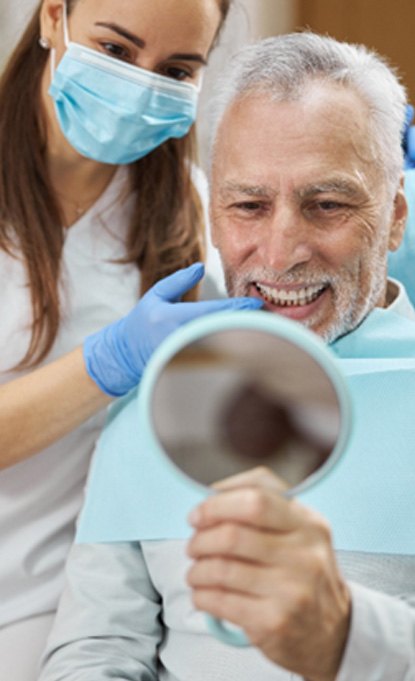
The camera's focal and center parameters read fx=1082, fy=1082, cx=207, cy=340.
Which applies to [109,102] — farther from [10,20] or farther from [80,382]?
[10,20]

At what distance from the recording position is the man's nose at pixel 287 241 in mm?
1438

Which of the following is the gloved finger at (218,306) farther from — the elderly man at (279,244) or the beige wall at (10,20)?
the beige wall at (10,20)

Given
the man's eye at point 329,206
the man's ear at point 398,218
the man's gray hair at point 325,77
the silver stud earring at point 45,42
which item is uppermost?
the man's gray hair at point 325,77

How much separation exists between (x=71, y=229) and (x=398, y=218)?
0.63 metres

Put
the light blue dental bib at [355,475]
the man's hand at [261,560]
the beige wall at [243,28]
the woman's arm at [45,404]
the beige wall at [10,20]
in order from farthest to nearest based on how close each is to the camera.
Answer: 1. the beige wall at [243,28]
2. the beige wall at [10,20]
3. the woman's arm at [45,404]
4. the light blue dental bib at [355,475]
5. the man's hand at [261,560]

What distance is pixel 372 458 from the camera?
1418mm

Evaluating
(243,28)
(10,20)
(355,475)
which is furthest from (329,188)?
(243,28)

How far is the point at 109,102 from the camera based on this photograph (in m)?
1.88

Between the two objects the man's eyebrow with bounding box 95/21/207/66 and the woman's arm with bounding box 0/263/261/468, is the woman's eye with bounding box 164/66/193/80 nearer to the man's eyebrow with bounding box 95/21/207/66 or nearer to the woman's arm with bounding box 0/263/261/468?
the man's eyebrow with bounding box 95/21/207/66

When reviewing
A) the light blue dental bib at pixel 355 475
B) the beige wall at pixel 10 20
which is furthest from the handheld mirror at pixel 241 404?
the beige wall at pixel 10 20

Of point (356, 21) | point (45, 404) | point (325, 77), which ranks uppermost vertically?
point (325, 77)

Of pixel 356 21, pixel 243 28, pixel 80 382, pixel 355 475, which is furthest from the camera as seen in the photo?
pixel 356 21

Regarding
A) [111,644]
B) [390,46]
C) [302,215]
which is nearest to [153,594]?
[111,644]

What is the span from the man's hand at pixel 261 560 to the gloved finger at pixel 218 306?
0.59 metres
